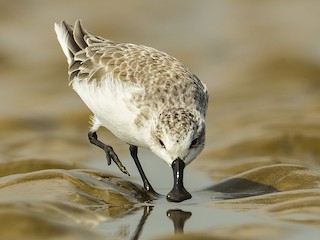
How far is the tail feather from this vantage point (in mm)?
8798

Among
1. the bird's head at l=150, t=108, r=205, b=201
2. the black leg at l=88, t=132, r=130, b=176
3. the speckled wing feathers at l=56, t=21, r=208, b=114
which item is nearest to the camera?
the bird's head at l=150, t=108, r=205, b=201

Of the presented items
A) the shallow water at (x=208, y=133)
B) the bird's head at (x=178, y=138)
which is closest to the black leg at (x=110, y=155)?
the shallow water at (x=208, y=133)

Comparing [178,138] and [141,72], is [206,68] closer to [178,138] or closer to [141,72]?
[141,72]

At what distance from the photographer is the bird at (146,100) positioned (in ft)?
22.4

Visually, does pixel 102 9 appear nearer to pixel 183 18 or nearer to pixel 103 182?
pixel 183 18

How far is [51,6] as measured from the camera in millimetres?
13727

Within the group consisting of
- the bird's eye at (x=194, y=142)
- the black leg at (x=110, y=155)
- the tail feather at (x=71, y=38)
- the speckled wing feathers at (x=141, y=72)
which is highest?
the tail feather at (x=71, y=38)

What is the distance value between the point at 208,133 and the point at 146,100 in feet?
10.8

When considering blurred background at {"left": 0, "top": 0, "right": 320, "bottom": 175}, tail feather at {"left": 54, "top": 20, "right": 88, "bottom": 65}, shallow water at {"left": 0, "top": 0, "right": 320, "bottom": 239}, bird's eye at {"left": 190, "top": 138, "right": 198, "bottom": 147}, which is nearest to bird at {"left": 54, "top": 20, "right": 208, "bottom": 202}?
bird's eye at {"left": 190, "top": 138, "right": 198, "bottom": 147}

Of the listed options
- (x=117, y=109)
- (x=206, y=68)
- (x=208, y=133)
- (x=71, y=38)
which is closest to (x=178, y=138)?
(x=117, y=109)

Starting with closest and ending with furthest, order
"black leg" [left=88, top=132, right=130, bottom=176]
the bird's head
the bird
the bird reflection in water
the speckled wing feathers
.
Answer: the bird reflection in water < the bird's head < the bird < the speckled wing feathers < "black leg" [left=88, top=132, right=130, bottom=176]

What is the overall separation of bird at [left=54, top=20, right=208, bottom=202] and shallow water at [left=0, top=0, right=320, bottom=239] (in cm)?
41

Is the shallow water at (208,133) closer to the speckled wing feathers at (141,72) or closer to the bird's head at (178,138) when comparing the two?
the bird's head at (178,138)

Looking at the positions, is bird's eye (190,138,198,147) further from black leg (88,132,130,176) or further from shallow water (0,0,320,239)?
black leg (88,132,130,176)
